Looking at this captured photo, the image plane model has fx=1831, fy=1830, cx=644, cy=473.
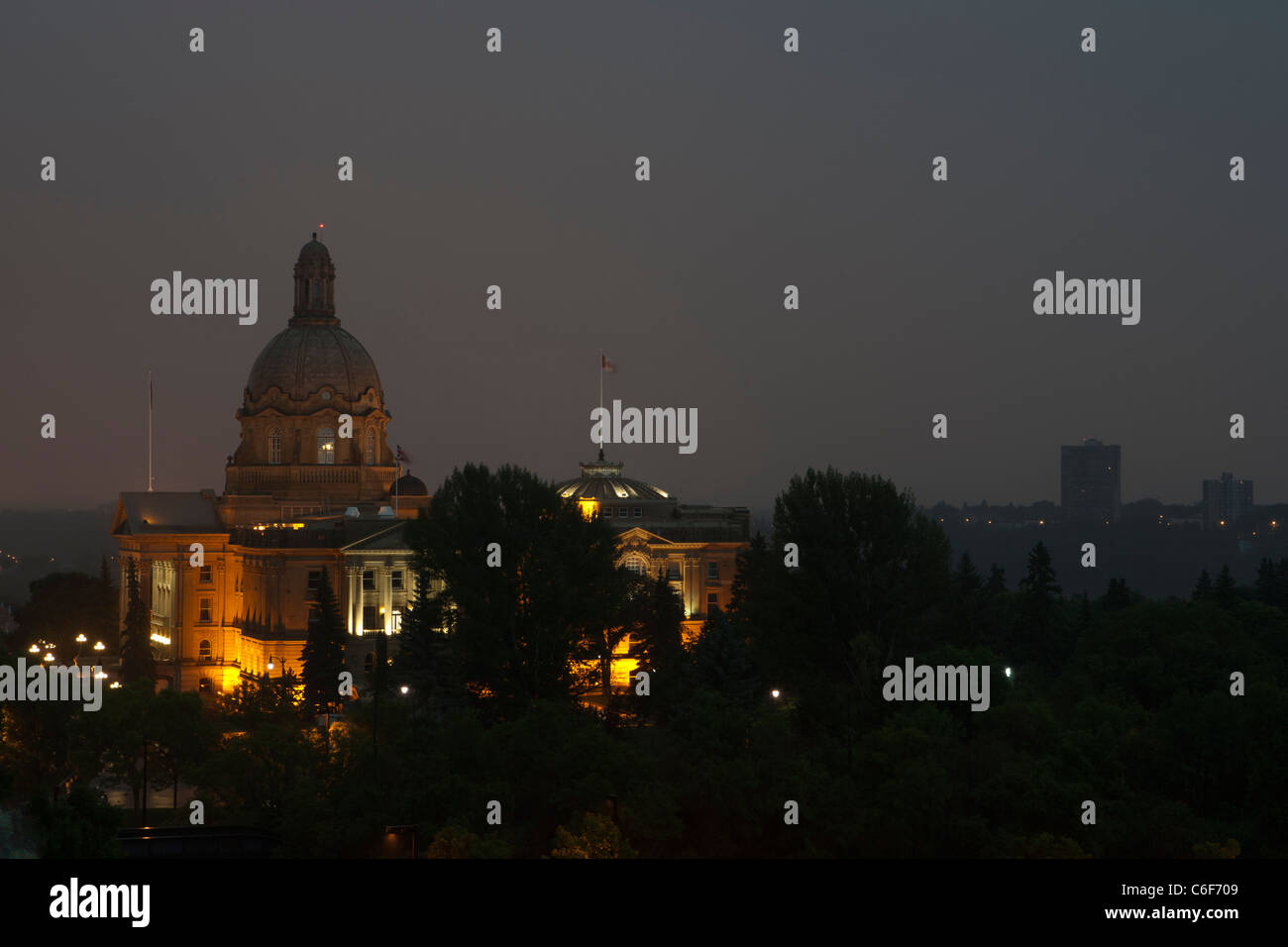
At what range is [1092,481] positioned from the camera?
140250mm

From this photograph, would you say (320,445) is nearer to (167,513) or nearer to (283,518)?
(283,518)

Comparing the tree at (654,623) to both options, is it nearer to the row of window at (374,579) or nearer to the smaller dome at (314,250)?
the row of window at (374,579)

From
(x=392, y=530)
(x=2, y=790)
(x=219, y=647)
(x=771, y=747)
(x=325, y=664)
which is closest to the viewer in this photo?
(x=2, y=790)

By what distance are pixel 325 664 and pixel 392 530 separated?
18672 millimetres

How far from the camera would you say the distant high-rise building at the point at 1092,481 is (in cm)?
13584

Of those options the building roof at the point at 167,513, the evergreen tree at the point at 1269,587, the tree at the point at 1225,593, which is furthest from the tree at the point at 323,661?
the evergreen tree at the point at 1269,587

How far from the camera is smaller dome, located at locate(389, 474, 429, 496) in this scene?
356ft

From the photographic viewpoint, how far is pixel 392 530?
93.6 metres

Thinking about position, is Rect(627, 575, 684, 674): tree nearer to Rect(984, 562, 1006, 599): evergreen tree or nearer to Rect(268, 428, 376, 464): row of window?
Rect(984, 562, 1006, 599): evergreen tree
